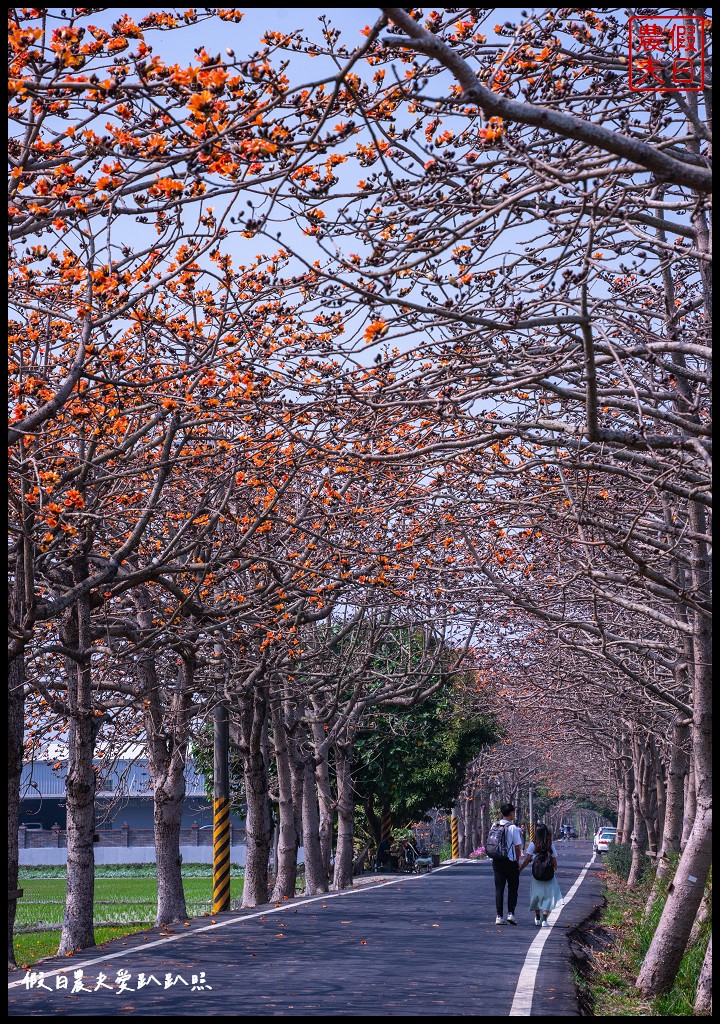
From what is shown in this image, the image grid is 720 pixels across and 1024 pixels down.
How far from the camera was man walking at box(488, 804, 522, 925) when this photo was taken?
→ 630 inches

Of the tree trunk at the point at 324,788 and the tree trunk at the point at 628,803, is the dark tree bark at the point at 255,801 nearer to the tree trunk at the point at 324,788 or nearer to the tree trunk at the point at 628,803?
the tree trunk at the point at 324,788

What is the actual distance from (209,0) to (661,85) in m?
3.04

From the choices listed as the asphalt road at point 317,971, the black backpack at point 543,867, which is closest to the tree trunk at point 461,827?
the asphalt road at point 317,971

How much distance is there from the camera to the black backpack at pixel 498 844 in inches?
626

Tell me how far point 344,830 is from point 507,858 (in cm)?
1323

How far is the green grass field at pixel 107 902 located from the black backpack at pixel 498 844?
6.17 metres

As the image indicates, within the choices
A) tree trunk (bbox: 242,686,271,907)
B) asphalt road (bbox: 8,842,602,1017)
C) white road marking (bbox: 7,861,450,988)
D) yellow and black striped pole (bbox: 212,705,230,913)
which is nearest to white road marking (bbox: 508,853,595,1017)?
asphalt road (bbox: 8,842,602,1017)

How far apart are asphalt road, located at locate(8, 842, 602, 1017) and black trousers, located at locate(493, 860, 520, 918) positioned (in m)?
0.33

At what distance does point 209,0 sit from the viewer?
8008mm

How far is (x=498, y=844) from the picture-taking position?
52.5 feet

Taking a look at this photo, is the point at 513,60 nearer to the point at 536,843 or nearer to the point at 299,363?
the point at 299,363

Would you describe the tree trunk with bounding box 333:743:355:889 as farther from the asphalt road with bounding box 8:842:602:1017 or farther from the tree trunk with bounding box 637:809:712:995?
the tree trunk with bounding box 637:809:712:995

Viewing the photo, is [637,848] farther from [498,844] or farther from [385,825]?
[498,844]

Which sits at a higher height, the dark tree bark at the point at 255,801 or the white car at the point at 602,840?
the dark tree bark at the point at 255,801
